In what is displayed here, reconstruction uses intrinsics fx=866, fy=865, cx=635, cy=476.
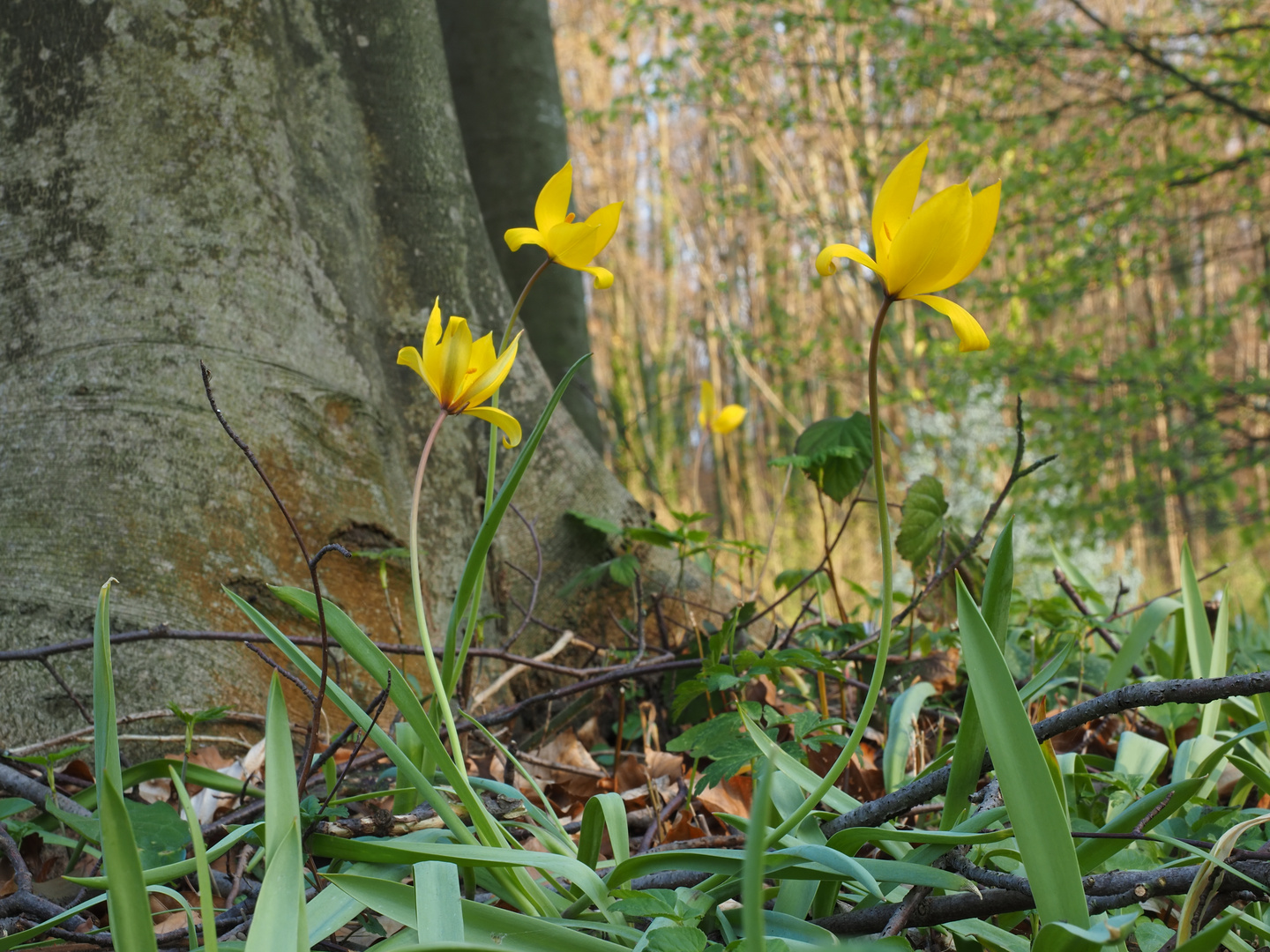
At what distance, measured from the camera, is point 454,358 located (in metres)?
0.75

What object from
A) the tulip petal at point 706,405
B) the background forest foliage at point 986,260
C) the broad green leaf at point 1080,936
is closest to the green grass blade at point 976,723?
the broad green leaf at point 1080,936

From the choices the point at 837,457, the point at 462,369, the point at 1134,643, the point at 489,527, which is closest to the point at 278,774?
the point at 489,527

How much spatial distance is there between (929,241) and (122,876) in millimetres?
662

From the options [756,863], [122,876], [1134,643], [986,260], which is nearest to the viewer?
[756,863]

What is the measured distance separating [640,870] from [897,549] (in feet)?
2.38

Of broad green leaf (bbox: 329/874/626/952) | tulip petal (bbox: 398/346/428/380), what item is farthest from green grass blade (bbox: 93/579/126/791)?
tulip petal (bbox: 398/346/428/380)

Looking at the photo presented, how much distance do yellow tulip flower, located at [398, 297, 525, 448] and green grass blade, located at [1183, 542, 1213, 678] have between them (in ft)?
3.00

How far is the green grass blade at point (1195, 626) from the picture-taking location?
1.14m

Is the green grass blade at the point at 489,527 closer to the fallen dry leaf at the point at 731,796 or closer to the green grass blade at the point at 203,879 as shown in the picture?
the green grass blade at the point at 203,879

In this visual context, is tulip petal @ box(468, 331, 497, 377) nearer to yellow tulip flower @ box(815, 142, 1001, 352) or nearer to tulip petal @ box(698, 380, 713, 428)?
yellow tulip flower @ box(815, 142, 1001, 352)

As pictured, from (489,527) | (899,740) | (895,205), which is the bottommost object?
(899,740)

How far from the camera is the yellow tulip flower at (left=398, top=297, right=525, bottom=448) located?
2.46 feet

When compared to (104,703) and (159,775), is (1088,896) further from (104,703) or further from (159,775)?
(159,775)

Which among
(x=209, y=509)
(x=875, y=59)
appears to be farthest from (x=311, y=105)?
(x=875, y=59)
